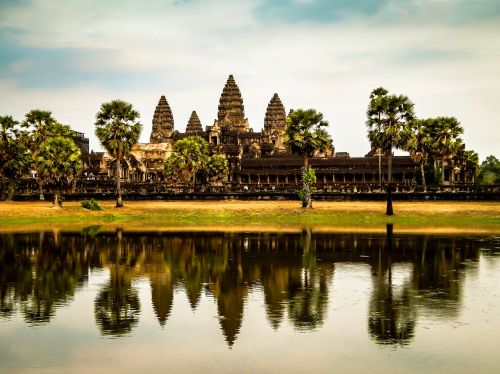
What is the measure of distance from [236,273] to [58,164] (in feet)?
162

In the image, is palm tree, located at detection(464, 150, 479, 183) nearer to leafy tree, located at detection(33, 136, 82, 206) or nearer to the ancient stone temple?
the ancient stone temple

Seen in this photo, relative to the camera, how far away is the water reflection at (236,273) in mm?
23688

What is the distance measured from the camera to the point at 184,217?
73.0 meters

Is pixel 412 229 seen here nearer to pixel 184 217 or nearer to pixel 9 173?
pixel 184 217

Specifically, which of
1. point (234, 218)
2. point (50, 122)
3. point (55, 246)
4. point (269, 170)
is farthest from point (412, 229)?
point (269, 170)

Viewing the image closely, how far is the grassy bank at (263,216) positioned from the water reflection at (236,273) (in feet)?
33.9

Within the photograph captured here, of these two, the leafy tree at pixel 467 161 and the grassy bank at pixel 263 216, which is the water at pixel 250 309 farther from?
the leafy tree at pixel 467 161

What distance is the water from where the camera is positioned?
60.8 feet

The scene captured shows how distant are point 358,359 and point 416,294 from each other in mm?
9205

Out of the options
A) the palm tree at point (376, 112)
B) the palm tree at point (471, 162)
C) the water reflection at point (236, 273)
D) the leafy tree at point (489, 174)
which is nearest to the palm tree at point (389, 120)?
the palm tree at point (376, 112)

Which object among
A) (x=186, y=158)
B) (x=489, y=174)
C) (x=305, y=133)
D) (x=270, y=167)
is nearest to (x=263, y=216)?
(x=305, y=133)

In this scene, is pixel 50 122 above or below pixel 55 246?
above

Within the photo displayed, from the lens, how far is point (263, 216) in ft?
242

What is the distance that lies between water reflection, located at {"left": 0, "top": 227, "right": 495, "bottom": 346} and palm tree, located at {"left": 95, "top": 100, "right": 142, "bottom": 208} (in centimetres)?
3259
